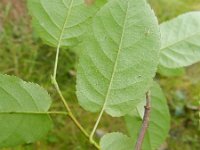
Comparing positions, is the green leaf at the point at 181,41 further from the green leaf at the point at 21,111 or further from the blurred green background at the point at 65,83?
the blurred green background at the point at 65,83

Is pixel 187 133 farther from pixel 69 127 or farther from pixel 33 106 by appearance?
pixel 33 106

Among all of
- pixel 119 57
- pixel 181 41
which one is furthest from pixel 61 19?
pixel 181 41

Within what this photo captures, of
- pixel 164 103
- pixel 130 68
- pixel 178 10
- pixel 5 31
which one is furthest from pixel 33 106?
pixel 178 10

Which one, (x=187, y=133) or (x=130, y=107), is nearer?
(x=130, y=107)

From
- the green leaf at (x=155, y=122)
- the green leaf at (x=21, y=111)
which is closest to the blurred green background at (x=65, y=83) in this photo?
the green leaf at (x=155, y=122)

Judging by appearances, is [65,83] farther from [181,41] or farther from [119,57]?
[119,57]
